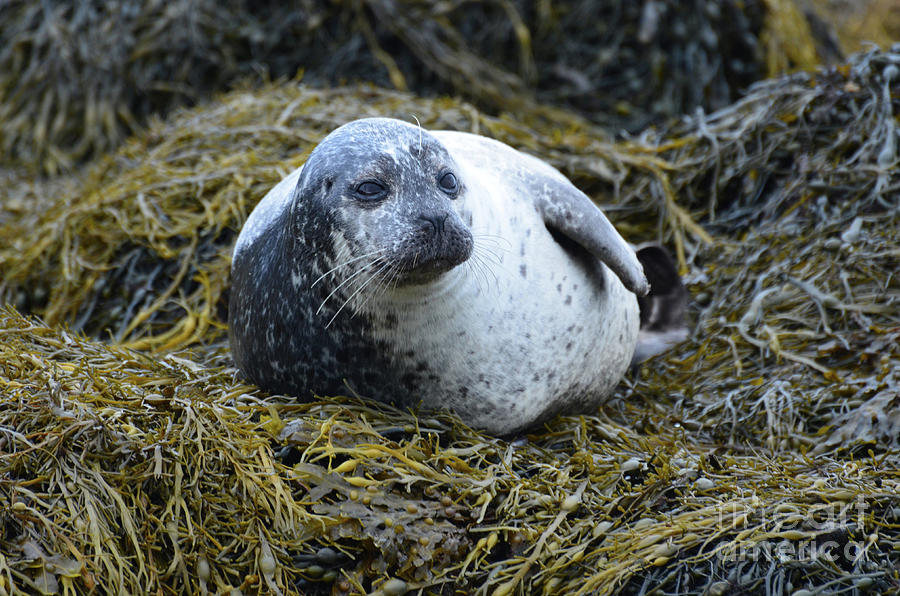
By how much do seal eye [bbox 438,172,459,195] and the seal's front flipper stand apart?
0.52 metres

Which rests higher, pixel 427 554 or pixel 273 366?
pixel 273 366

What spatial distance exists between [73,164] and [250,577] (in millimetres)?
4089

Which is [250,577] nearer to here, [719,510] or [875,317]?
[719,510]

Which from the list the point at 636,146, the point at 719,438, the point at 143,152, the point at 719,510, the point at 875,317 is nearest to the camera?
the point at 719,510

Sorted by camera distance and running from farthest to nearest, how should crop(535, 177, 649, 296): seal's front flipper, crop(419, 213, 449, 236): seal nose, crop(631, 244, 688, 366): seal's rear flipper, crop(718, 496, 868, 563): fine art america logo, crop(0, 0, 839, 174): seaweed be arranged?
crop(0, 0, 839, 174): seaweed, crop(631, 244, 688, 366): seal's rear flipper, crop(535, 177, 649, 296): seal's front flipper, crop(419, 213, 449, 236): seal nose, crop(718, 496, 868, 563): fine art america logo

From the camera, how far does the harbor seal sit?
2.60m

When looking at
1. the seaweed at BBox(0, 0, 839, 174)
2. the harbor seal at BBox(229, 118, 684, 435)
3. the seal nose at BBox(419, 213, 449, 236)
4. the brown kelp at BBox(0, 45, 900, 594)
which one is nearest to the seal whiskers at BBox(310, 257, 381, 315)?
the harbor seal at BBox(229, 118, 684, 435)

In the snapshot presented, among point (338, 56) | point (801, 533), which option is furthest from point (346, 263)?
A: point (338, 56)

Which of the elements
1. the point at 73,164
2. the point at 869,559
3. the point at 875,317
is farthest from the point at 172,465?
the point at 73,164

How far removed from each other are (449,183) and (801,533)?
118 centimetres

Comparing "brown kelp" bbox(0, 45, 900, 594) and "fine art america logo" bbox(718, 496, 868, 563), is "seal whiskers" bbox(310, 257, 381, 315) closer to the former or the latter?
"brown kelp" bbox(0, 45, 900, 594)

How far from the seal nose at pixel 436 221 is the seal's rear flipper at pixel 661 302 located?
1.50 m

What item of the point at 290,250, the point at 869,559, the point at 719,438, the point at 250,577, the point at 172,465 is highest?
the point at 290,250

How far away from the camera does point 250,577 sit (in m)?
2.36
